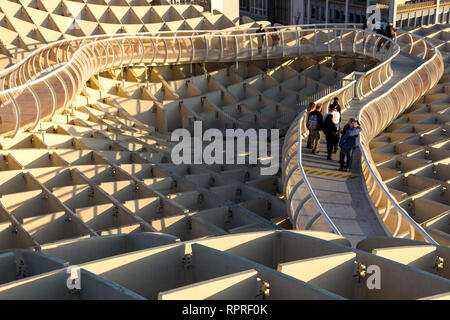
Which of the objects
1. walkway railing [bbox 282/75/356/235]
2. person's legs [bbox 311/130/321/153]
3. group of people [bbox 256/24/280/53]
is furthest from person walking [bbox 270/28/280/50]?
person's legs [bbox 311/130/321/153]

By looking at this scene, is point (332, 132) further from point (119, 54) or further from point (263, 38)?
point (263, 38)

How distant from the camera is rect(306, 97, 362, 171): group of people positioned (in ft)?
61.9

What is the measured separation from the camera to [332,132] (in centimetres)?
1992

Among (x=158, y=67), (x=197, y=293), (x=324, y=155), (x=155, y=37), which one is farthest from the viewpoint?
(x=158, y=67)

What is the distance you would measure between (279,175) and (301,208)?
26.0 ft

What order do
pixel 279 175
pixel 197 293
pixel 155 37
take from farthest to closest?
1. pixel 155 37
2. pixel 279 175
3. pixel 197 293

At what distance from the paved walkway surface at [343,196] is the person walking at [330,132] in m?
0.38

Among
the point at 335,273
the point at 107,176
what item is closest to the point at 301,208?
the point at 335,273

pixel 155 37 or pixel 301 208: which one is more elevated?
pixel 155 37

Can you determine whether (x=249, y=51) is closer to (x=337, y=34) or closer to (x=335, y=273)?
(x=337, y=34)

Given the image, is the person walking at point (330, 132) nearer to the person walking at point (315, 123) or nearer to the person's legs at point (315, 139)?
the person walking at point (315, 123)

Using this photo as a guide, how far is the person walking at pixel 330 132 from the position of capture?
1986 cm

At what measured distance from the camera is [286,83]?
39.7 metres

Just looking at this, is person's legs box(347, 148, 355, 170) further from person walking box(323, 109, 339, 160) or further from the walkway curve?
the walkway curve
